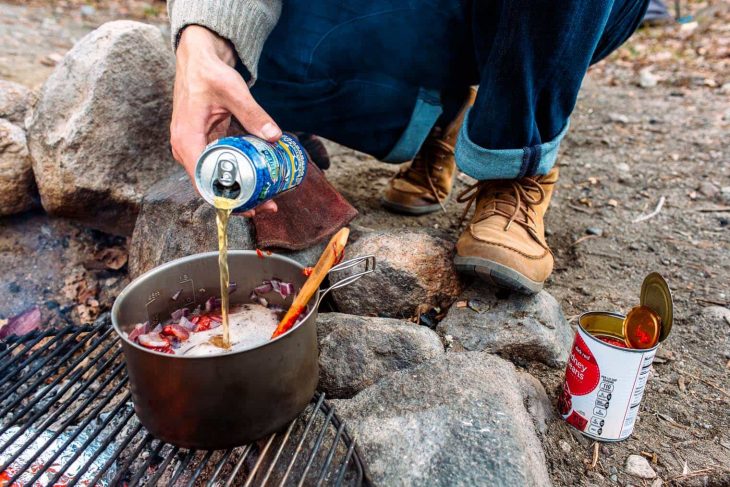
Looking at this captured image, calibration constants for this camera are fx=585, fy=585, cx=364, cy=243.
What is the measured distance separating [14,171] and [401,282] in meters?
1.59

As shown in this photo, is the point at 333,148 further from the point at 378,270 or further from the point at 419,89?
the point at 378,270

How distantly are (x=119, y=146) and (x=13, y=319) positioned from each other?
73 centimetres

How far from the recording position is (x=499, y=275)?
1.80 metres

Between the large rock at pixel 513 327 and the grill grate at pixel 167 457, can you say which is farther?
the large rock at pixel 513 327

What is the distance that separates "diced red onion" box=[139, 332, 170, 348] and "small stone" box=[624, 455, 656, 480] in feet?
3.88

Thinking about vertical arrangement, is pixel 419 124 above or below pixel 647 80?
above

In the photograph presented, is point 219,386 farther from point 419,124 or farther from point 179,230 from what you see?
point 419,124

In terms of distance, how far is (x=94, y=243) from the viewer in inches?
95.0

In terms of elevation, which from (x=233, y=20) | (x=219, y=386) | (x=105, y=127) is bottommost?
(x=105, y=127)

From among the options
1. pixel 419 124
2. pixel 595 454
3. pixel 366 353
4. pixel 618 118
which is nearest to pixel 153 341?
pixel 366 353

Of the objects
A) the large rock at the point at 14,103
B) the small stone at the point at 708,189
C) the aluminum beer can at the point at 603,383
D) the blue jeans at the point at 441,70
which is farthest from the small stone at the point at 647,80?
the large rock at the point at 14,103

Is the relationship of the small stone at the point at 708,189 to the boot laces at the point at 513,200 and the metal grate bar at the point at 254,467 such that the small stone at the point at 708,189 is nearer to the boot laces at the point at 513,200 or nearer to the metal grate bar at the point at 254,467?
the boot laces at the point at 513,200

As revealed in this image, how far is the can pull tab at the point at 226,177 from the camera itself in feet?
4.24

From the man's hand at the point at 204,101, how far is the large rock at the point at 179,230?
1.36 feet
